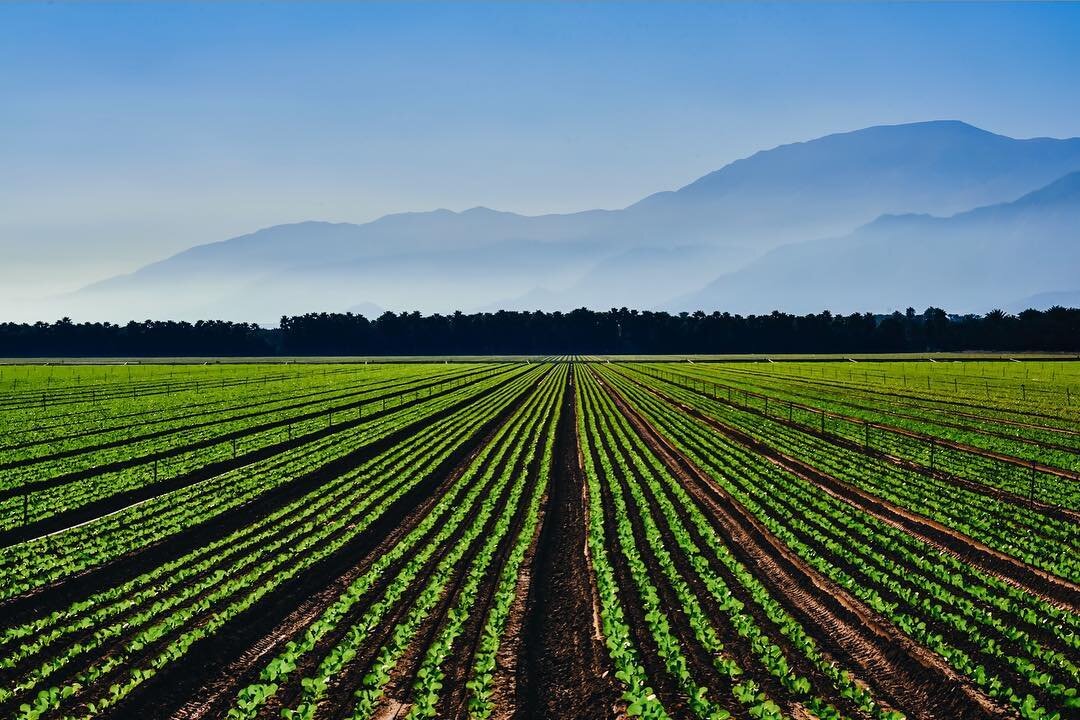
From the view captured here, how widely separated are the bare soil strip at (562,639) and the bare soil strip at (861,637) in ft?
13.2

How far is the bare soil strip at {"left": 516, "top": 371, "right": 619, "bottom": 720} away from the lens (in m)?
11.0

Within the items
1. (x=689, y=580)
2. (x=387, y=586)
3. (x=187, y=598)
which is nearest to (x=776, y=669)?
(x=689, y=580)

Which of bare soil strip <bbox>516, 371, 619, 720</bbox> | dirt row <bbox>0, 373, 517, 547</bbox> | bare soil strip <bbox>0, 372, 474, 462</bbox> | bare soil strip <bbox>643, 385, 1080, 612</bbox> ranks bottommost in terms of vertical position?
bare soil strip <bbox>516, 371, 619, 720</bbox>

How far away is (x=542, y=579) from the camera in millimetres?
16172

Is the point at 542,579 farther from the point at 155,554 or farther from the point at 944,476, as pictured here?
the point at 944,476

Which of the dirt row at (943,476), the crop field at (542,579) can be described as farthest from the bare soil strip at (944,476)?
the crop field at (542,579)

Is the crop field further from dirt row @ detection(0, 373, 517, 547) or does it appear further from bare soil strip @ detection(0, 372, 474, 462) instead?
bare soil strip @ detection(0, 372, 474, 462)

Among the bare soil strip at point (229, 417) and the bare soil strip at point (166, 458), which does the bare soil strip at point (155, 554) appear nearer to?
the bare soil strip at point (166, 458)

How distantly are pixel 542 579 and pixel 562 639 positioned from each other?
9.98 ft

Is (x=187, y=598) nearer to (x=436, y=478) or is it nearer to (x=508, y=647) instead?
(x=508, y=647)

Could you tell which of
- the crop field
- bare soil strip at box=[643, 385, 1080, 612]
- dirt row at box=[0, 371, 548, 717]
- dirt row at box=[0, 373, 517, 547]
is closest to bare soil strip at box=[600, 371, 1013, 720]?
the crop field

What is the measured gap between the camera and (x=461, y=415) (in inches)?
1864

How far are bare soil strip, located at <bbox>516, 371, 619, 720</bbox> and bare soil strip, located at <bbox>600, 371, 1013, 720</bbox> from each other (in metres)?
4.03

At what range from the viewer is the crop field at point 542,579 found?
11188 mm
